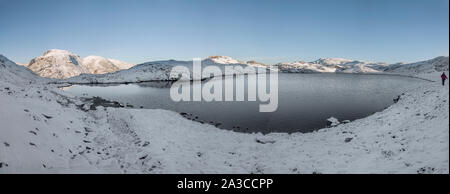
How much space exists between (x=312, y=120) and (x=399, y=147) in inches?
474

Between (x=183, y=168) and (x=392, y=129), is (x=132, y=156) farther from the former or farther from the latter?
(x=392, y=129)

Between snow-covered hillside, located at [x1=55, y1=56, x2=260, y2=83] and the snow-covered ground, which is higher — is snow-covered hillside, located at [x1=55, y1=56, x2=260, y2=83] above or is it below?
above

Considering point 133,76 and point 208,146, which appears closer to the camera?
point 208,146

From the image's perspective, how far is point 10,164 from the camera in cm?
852

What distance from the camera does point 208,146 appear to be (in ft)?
47.4

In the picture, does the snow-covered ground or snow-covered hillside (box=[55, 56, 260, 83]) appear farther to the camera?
snow-covered hillside (box=[55, 56, 260, 83])

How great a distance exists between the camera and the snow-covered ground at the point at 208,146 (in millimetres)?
9727

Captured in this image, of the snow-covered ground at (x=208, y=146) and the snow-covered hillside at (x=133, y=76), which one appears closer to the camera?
the snow-covered ground at (x=208, y=146)

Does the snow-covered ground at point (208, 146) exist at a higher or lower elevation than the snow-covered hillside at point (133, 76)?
lower

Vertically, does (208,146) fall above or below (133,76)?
below

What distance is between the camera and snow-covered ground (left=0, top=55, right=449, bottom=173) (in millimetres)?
9727
